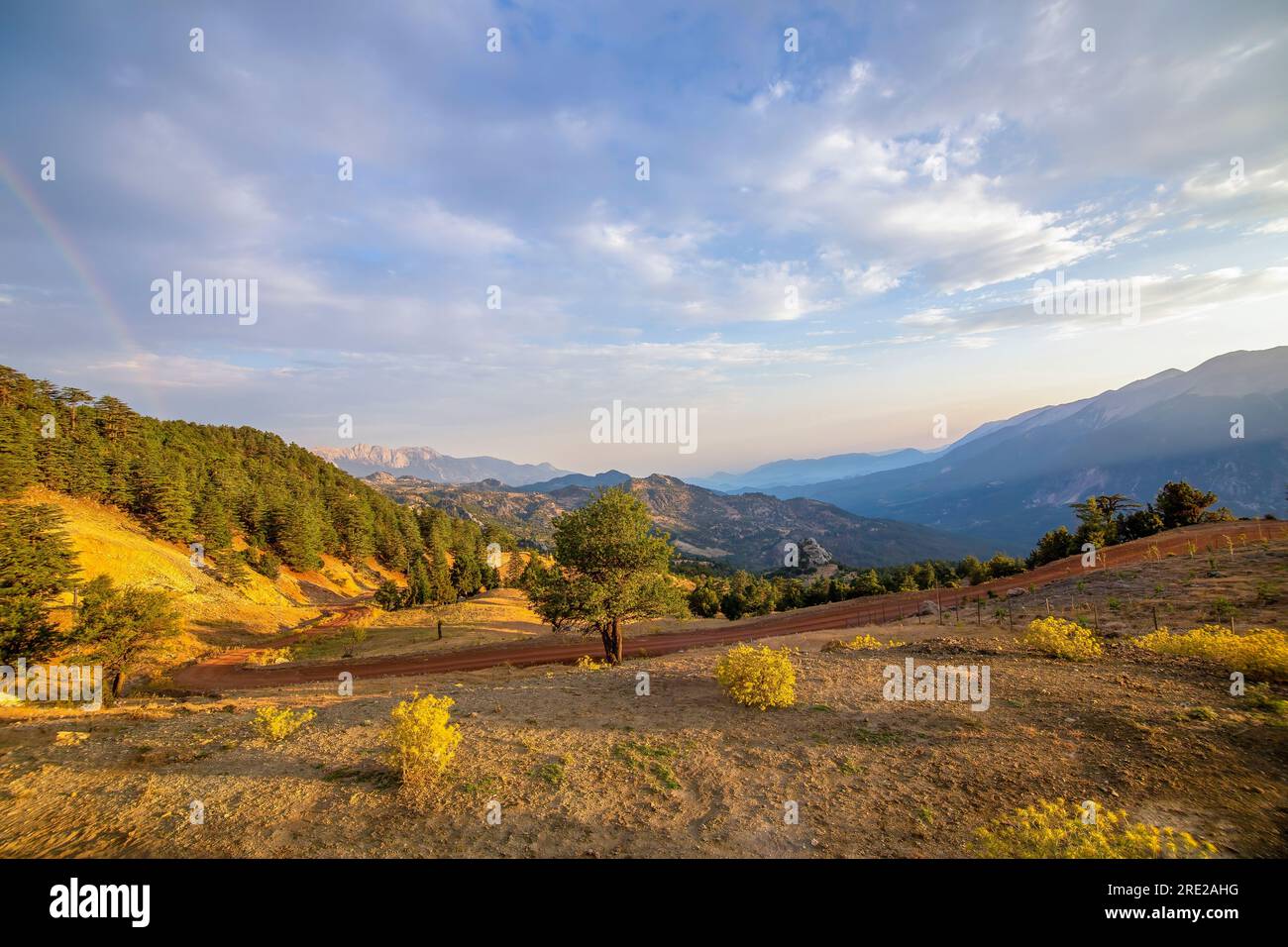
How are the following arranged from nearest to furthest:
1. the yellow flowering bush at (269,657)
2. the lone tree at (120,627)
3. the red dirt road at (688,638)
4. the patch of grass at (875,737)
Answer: the patch of grass at (875,737), the lone tree at (120,627), the red dirt road at (688,638), the yellow flowering bush at (269,657)

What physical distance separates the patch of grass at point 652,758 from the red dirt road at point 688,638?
1964cm

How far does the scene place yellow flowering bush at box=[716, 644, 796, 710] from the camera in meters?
13.0

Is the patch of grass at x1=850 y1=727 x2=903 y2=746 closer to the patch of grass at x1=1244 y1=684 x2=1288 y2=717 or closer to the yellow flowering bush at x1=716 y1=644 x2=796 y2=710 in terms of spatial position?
the yellow flowering bush at x1=716 y1=644 x2=796 y2=710

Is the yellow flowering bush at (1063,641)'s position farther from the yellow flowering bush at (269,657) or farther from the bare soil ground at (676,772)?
the yellow flowering bush at (269,657)

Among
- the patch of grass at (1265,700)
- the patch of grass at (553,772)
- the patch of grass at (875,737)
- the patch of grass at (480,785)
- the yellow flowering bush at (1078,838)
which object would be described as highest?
the yellow flowering bush at (1078,838)

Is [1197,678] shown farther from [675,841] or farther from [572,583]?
[572,583]

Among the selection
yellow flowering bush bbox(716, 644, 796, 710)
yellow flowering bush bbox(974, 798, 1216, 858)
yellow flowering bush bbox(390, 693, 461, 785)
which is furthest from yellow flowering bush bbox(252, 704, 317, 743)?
yellow flowering bush bbox(974, 798, 1216, 858)

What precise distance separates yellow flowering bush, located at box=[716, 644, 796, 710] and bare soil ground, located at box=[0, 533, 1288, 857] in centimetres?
48

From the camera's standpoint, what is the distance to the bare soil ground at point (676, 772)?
7.35 metres

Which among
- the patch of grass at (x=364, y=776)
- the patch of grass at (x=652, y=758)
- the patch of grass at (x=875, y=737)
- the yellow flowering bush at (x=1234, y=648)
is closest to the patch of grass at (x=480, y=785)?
the patch of grass at (x=364, y=776)

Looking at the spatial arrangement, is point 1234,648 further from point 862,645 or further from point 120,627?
point 120,627

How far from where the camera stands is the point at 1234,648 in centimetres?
1308

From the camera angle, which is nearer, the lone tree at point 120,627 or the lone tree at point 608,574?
the lone tree at point 120,627

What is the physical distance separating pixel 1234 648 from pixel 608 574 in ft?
66.0
